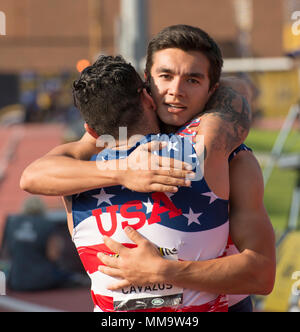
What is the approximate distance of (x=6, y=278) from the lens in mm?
8883

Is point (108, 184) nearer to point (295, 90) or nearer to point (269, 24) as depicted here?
point (295, 90)

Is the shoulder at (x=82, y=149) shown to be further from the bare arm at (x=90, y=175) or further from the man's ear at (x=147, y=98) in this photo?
the man's ear at (x=147, y=98)

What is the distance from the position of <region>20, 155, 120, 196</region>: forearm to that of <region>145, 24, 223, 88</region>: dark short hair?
60cm

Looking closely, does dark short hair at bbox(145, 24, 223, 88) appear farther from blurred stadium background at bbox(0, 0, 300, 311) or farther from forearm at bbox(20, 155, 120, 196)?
blurred stadium background at bbox(0, 0, 300, 311)

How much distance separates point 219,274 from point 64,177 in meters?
0.73

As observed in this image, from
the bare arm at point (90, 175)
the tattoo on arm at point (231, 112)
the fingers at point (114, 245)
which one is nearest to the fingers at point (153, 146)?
the bare arm at point (90, 175)

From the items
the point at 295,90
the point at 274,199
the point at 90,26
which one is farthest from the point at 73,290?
the point at 90,26

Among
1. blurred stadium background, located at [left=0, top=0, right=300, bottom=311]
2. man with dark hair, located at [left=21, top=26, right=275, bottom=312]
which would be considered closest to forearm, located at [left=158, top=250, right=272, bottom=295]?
man with dark hair, located at [left=21, top=26, right=275, bottom=312]

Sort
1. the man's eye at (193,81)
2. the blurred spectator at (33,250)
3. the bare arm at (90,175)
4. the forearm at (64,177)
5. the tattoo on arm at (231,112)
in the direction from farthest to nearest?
the blurred spectator at (33,250) < the man's eye at (193,81) < the tattoo on arm at (231,112) < the forearm at (64,177) < the bare arm at (90,175)

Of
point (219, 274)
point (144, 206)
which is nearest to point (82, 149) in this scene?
point (144, 206)

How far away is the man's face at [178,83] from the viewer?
257 cm

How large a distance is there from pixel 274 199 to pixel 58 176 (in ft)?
33.1

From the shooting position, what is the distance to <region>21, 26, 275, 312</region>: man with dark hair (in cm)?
236

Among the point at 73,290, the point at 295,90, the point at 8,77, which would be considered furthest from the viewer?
the point at 8,77
